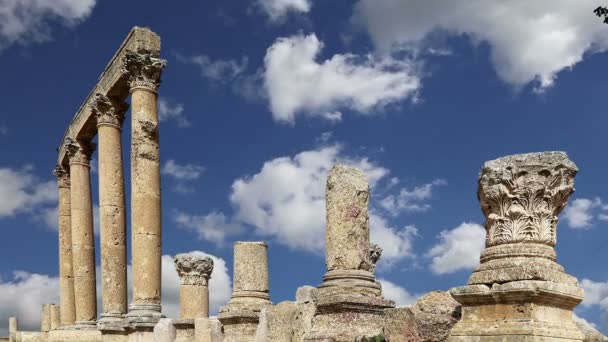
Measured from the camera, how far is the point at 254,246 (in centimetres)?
1667

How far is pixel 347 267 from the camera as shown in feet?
39.7

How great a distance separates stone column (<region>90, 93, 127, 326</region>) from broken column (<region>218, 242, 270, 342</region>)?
18.1ft

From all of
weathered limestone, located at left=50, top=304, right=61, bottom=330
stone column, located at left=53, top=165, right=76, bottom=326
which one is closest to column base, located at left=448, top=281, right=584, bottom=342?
stone column, located at left=53, top=165, right=76, bottom=326

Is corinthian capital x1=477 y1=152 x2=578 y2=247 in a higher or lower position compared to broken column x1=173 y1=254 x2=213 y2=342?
lower

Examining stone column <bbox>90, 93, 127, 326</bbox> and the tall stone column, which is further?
stone column <bbox>90, 93, 127, 326</bbox>

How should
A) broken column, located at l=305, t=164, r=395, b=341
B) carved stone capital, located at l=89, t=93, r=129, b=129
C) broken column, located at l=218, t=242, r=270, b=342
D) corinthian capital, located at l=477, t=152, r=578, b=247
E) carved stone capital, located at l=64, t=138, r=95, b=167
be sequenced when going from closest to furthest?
corinthian capital, located at l=477, t=152, r=578, b=247 → broken column, located at l=305, t=164, r=395, b=341 → broken column, located at l=218, t=242, r=270, b=342 → carved stone capital, located at l=89, t=93, r=129, b=129 → carved stone capital, located at l=64, t=138, r=95, b=167

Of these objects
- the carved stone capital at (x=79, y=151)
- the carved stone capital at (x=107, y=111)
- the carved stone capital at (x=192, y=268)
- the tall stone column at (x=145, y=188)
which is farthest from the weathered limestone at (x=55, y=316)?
the tall stone column at (x=145, y=188)

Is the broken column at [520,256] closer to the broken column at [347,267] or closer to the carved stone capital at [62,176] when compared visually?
the broken column at [347,267]

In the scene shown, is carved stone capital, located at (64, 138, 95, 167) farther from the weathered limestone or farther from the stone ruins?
the weathered limestone

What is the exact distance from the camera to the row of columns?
19.0 meters

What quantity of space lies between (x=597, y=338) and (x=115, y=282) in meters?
15.6

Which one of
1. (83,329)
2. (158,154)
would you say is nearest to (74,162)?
(83,329)

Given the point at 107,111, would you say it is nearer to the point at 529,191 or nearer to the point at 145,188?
the point at 145,188

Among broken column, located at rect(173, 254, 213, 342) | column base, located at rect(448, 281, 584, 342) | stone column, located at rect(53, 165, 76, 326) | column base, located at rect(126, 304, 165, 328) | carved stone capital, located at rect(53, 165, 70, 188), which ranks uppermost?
carved stone capital, located at rect(53, 165, 70, 188)
